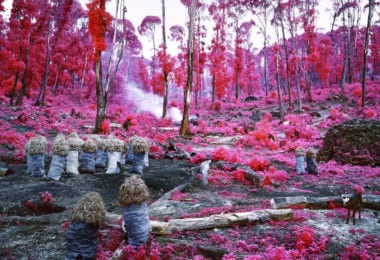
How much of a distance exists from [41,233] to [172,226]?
1.70 metres

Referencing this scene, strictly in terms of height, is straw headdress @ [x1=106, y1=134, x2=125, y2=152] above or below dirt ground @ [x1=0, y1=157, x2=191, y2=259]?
above

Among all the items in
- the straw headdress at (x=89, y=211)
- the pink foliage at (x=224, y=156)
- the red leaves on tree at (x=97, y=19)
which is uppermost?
the red leaves on tree at (x=97, y=19)

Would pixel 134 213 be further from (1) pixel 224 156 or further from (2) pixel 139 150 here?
(1) pixel 224 156

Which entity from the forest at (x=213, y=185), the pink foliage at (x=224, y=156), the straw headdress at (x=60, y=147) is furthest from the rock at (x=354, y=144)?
the straw headdress at (x=60, y=147)

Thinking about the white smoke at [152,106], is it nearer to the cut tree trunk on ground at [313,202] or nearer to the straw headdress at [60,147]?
the straw headdress at [60,147]

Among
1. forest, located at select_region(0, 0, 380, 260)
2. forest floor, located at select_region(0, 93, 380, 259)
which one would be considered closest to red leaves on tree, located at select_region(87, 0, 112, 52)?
forest, located at select_region(0, 0, 380, 260)

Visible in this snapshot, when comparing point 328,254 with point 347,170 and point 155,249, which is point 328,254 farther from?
point 347,170

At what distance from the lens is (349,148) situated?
1031 cm

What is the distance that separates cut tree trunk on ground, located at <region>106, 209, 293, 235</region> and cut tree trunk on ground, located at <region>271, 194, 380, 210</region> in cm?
34

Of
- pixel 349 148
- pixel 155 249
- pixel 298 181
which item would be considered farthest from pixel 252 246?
pixel 349 148

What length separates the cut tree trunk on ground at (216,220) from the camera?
3777mm

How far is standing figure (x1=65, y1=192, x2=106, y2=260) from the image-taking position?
2797 millimetres

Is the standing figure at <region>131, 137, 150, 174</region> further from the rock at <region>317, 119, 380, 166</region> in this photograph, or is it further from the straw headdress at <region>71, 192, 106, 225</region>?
the rock at <region>317, 119, 380, 166</region>

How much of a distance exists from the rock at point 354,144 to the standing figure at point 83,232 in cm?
978
